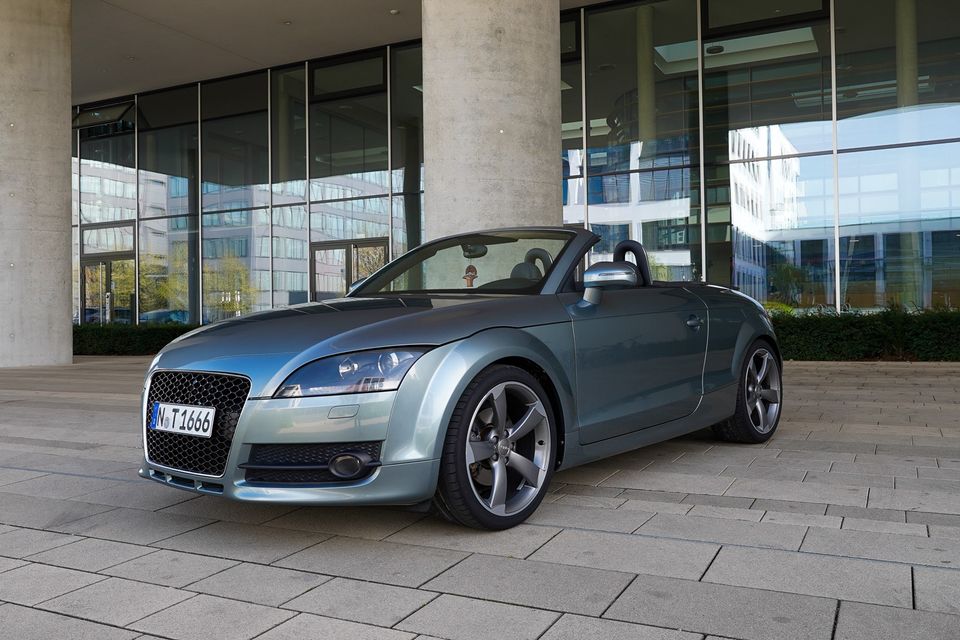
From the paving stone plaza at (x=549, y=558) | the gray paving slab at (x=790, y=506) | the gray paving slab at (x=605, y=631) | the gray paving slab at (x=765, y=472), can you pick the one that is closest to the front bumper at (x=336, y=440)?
the paving stone plaza at (x=549, y=558)

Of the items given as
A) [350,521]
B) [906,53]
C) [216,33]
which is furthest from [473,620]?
[216,33]

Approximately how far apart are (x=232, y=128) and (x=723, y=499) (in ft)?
68.7

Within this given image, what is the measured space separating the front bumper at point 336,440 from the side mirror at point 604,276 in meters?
1.31

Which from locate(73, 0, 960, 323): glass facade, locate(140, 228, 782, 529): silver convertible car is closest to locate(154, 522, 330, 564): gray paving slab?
locate(140, 228, 782, 529): silver convertible car

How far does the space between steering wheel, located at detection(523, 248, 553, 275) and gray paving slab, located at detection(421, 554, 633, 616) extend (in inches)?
64.0

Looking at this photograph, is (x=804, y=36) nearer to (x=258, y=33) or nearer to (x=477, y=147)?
(x=477, y=147)

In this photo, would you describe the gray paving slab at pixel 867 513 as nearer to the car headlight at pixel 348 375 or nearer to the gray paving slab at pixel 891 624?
the gray paving slab at pixel 891 624

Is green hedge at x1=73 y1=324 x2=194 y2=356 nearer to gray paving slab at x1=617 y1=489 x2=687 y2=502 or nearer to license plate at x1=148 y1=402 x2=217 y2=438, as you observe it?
license plate at x1=148 y1=402 x2=217 y2=438

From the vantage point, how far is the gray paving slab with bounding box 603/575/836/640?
8.08 ft

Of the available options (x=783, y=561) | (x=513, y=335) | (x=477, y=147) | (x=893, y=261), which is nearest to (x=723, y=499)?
(x=783, y=561)

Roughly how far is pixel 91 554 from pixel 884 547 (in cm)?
314

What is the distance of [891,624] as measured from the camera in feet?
8.14

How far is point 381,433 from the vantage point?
3.17 m

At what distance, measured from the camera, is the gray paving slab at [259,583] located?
285cm
